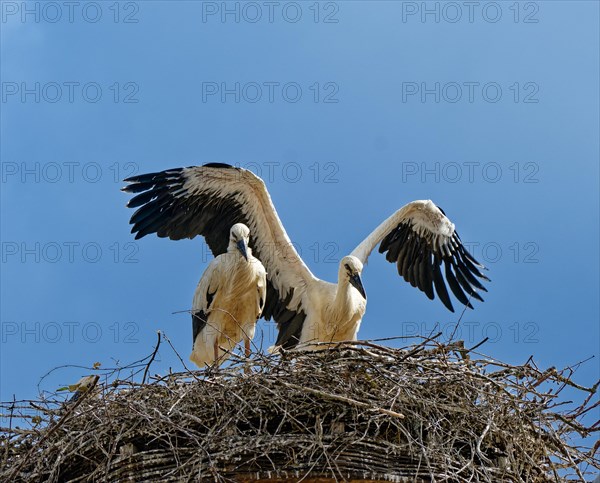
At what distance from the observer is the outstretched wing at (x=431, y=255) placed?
365 inches

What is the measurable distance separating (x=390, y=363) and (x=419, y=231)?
11.2 feet

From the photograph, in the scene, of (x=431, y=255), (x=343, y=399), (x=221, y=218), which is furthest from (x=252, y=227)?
(x=343, y=399)

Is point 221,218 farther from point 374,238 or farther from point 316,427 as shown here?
point 316,427

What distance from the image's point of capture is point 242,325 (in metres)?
8.16

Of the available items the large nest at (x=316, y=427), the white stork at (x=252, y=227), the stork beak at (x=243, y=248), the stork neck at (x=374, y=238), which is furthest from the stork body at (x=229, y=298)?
the large nest at (x=316, y=427)

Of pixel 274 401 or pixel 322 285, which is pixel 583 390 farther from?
pixel 322 285

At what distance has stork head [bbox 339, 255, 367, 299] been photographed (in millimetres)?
7906

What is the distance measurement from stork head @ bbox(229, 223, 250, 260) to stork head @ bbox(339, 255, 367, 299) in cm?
67

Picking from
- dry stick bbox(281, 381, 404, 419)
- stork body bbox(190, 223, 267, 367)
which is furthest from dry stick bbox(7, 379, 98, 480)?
stork body bbox(190, 223, 267, 367)

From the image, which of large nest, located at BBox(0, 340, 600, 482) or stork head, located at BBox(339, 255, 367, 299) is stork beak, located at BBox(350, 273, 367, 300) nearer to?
stork head, located at BBox(339, 255, 367, 299)

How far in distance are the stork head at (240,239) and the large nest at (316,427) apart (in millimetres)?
1783

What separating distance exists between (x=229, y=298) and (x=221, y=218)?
929 mm

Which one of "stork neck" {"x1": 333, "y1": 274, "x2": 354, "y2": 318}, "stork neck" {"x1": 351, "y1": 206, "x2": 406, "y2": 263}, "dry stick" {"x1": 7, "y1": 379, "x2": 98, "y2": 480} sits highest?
"stork neck" {"x1": 351, "y1": 206, "x2": 406, "y2": 263}

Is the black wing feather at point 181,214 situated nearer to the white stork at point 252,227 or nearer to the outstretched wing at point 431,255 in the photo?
the white stork at point 252,227
